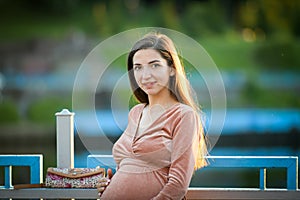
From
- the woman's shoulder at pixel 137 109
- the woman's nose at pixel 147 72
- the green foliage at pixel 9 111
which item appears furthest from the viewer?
the green foliage at pixel 9 111

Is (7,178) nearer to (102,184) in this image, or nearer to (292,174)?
(102,184)

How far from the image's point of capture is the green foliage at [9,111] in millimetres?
10346

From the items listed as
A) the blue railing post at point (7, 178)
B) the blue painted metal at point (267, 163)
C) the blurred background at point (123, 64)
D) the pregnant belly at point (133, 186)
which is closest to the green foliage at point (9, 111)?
the blurred background at point (123, 64)

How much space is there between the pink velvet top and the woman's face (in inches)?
3.2

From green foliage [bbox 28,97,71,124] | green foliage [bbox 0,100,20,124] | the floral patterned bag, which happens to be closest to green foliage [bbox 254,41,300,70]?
green foliage [bbox 28,97,71,124]

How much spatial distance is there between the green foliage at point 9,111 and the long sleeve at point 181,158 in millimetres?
8652

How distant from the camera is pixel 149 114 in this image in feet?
6.73

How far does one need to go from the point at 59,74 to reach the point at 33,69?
0.58 m

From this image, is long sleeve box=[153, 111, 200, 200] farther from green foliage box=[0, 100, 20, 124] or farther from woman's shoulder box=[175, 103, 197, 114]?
green foliage box=[0, 100, 20, 124]

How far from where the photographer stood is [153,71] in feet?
6.62

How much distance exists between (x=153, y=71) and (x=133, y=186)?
358 millimetres

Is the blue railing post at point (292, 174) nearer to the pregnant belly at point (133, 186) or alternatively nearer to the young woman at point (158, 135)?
the young woman at point (158, 135)

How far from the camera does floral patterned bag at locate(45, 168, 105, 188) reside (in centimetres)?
222

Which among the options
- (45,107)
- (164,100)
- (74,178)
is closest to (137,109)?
(164,100)
